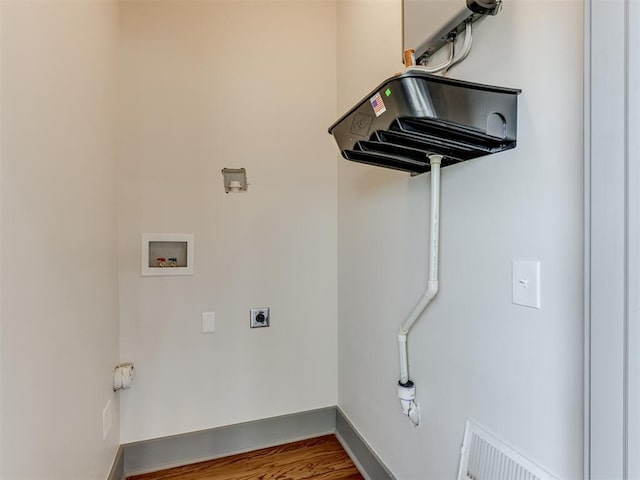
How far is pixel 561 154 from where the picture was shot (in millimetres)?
786

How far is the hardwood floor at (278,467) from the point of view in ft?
5.62

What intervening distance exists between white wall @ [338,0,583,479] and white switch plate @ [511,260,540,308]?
2 centimetres

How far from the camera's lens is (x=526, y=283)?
0.87m

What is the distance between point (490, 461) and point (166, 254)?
67.1 inches

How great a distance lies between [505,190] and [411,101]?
0.39 meters

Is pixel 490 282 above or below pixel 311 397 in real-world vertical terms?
above

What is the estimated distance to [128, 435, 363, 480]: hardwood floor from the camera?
171 cm

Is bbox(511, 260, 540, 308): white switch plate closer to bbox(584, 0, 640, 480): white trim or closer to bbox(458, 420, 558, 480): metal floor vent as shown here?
bbox(584, 0, 640, 480): white trim

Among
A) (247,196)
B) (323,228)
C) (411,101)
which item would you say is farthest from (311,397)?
(411,101)

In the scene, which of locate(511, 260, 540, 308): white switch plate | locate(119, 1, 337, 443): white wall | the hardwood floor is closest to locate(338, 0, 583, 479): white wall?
locate(511, 260, 540, 308): white switch plate

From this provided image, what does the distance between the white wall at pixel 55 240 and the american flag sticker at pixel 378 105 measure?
2.89 ft

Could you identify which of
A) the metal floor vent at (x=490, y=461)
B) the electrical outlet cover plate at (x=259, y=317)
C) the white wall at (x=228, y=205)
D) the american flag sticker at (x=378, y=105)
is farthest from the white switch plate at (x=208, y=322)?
the american flag sticker at (x=378, y=105)

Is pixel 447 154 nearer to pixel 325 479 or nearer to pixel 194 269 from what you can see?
pixel 194 269

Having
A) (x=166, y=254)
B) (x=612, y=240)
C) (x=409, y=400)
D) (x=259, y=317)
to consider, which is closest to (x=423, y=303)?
(x=409, y=400)
